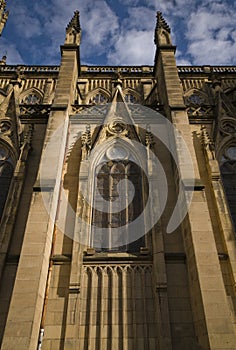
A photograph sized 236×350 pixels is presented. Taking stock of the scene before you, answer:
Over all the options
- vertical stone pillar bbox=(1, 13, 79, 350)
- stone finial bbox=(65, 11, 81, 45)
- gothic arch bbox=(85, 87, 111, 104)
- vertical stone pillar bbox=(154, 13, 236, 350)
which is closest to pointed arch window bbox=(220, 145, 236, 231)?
vertical stone pillar bbox=(154, 13, 236, 350)

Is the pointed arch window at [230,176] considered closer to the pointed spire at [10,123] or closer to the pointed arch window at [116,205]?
the pointed arch window at [116,205]

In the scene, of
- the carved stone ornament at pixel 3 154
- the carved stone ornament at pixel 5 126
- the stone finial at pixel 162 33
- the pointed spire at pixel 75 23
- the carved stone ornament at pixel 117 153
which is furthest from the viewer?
the pointed spire at pixel 75 23

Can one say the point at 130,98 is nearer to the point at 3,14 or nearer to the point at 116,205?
the point at 116,205

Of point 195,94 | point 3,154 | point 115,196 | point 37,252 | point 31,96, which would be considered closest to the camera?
point 37,252

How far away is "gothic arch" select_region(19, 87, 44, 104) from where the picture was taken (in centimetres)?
1959

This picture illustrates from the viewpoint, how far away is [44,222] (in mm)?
8008

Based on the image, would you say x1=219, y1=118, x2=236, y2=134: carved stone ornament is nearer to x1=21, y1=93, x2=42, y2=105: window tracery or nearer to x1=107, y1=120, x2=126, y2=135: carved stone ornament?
x1=107, y1=120, x2=126, y2=135: carved stone ornament

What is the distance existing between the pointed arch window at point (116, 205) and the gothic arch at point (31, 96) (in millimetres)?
11473

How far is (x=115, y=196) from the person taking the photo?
32.7 ft

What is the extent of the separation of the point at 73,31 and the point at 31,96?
6.71 metres

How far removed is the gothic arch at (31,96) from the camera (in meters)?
19.6

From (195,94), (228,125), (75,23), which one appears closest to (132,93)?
(195,94)

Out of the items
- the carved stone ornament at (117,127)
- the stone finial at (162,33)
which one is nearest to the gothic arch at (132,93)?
the stone finial at (162,33)

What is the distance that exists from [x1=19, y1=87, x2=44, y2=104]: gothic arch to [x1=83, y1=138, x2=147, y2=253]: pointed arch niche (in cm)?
1082
